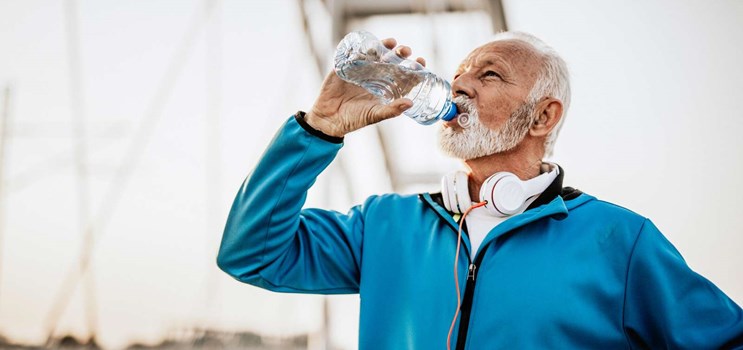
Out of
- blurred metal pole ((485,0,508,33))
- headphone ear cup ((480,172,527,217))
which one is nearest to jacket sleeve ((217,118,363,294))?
headphone ear cup ((480,172,527,217))

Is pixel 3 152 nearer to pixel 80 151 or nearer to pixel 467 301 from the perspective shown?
pixel 80 151

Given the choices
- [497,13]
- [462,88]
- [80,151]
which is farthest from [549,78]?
[497,13]

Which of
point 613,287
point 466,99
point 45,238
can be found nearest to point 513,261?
point 613,287

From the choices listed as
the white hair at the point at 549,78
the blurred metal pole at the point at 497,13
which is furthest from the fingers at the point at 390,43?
the blurred metal pole at the point at 497,13

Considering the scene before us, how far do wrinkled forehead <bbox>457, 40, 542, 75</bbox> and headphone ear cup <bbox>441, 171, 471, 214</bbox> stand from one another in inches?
11.3

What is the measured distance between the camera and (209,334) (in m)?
2.88

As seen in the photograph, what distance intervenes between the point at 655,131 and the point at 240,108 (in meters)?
3.09

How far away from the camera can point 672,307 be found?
965 mm

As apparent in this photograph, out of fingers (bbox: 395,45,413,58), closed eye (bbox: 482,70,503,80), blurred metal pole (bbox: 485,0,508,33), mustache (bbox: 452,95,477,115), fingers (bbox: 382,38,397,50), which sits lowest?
mustache (bbox: 452,95,477,115)

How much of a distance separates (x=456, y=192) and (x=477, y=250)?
133 millimetres

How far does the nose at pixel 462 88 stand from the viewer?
1.28m

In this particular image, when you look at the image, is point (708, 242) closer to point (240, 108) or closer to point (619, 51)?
point (619, 51)

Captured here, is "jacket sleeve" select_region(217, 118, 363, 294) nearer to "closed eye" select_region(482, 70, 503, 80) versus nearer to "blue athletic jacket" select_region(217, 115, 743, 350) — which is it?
"blue athletic jacket" select_region(217, 115, 743, 350)

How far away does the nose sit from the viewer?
1.28 metres
